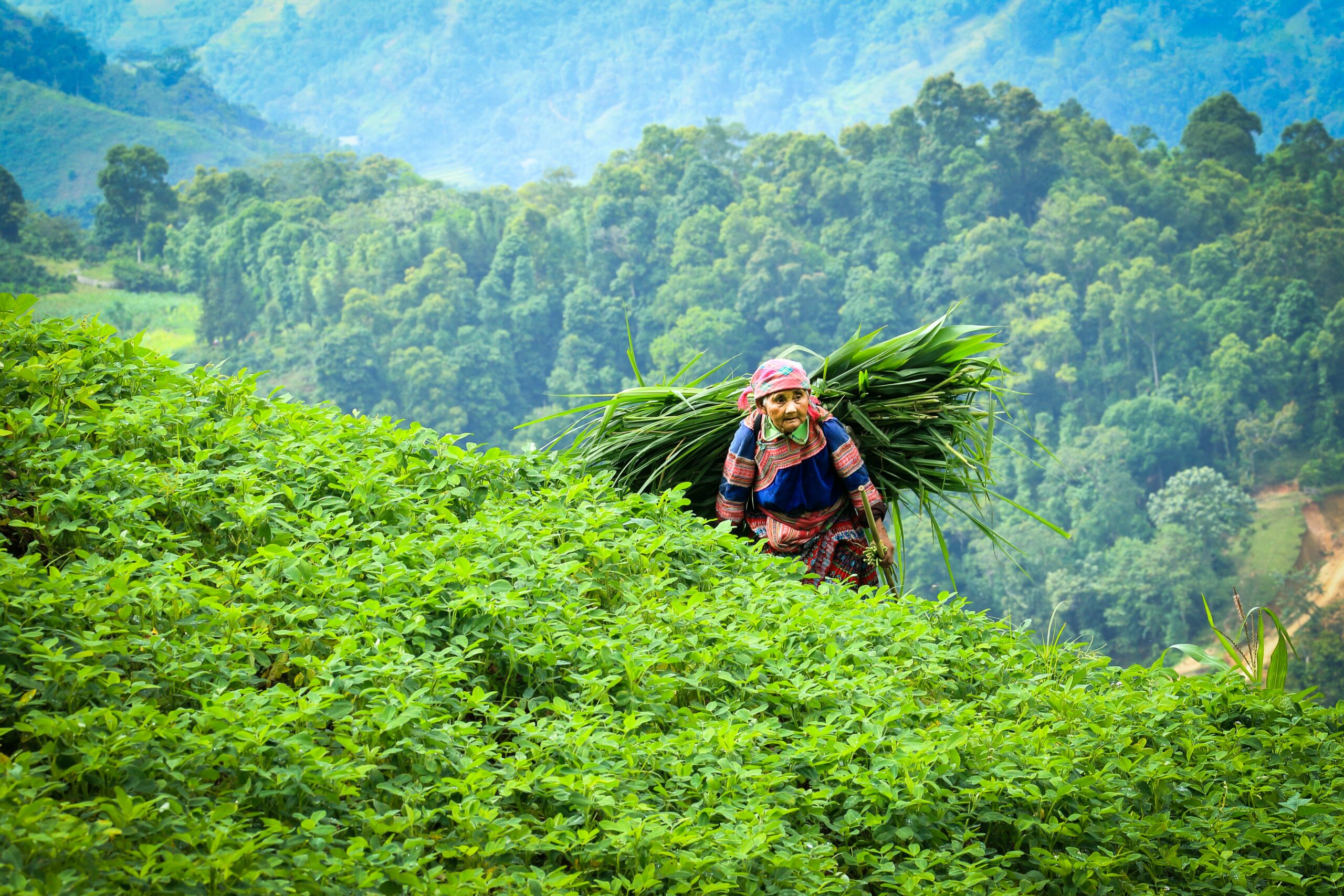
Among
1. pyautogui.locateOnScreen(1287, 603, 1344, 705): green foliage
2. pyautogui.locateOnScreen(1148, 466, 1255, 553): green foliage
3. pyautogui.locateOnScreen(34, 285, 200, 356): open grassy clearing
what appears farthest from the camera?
pyautogui.locateOnScreen(34, 285, 200, 356): open grassy clearing

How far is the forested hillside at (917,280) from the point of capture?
147ft

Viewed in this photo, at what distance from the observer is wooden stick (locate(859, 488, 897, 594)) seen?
14.2 ft

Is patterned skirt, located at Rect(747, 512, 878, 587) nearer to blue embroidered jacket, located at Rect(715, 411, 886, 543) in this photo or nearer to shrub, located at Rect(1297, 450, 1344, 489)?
blue embroidered jacket, located at Rect(715, 411, 886, 543)

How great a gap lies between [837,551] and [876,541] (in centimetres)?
17

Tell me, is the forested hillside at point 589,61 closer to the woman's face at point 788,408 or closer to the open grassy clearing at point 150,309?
the open grassy clearing at point 150,309

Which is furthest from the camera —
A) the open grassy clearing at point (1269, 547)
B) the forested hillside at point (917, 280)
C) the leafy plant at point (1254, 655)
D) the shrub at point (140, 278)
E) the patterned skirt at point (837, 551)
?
the shrub at point (140, 278)

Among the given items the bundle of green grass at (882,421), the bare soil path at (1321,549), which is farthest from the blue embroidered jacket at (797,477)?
the bare soil path at (1321,549)

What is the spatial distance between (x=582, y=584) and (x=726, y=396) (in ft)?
5.83

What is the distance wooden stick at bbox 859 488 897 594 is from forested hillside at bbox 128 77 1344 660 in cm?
3911

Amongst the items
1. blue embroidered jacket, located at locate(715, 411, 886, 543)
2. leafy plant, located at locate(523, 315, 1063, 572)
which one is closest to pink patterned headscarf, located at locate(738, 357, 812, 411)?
blue embroidered jacket, located at locate(715, 411, 886, 543)

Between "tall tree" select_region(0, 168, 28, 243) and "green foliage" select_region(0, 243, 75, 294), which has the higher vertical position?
"tall tree" select_region(0, 168, 28, 243)

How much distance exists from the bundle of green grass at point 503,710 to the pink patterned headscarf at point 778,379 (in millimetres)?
609

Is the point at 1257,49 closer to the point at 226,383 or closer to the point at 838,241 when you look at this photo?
the point at 838,241

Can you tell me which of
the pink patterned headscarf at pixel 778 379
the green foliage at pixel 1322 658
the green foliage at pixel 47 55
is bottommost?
the green foliage at pixel 1322 658
